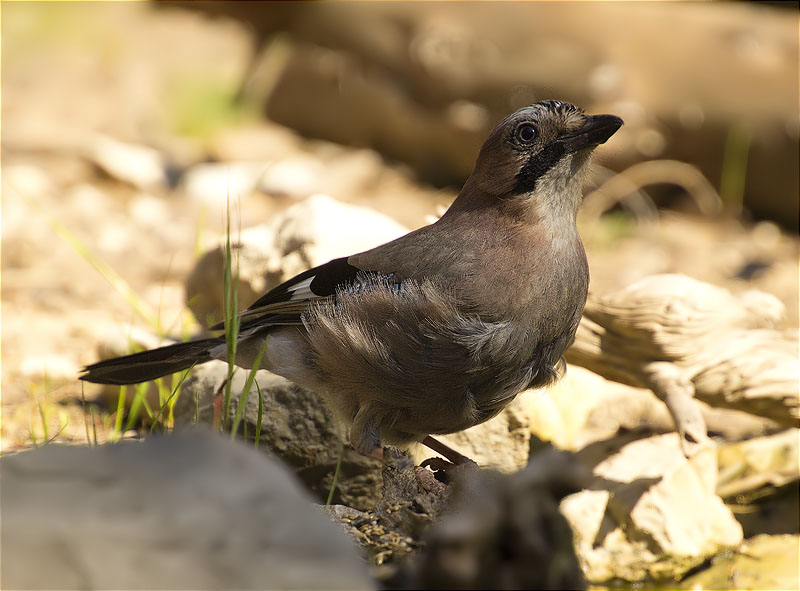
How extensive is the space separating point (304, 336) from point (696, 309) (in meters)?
1.82

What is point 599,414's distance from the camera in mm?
4867

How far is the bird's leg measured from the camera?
3.63 meters

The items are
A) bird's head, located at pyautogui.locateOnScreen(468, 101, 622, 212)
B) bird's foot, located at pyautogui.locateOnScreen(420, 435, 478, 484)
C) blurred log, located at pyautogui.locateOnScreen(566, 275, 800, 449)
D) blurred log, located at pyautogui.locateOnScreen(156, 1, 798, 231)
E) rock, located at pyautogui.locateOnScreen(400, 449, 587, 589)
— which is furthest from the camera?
blurred log, located at pyautogui.locateOnScreen(156, 1, 798, 231)

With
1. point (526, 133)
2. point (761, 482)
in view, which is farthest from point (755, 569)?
point (526, 133)

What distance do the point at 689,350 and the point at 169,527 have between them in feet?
9.96

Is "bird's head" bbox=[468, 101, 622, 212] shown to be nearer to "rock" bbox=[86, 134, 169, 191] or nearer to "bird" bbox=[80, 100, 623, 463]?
"bird" bbox=[80, 100, 623, 463]

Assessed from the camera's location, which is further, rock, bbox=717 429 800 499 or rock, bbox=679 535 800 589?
rock, bbox=717 429 800 499

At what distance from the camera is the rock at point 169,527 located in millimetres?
1713

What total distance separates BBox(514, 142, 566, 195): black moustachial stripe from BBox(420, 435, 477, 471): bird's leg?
1113 mm

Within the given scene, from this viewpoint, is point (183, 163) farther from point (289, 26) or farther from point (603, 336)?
point (603, 336)

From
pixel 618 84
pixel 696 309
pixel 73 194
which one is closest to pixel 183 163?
pixel 73 194

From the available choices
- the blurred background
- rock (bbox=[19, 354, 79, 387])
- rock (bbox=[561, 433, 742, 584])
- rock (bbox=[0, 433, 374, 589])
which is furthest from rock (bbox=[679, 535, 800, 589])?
rock (bbox=[19, 354, 79, 387])

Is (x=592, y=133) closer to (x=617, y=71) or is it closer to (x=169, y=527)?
(x=169, y=527)

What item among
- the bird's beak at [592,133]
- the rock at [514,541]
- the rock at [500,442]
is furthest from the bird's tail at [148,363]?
the rock at [514,541]
